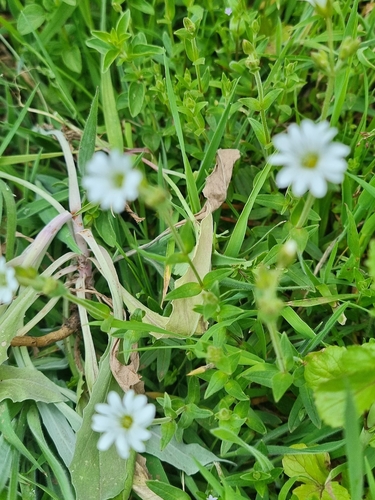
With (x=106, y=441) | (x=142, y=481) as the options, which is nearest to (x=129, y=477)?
(x=142, y=481)

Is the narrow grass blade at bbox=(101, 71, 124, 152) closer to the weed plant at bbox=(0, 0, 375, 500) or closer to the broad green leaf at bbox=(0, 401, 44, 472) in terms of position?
the weed plant at bbox=(0, 0, 375, 500)

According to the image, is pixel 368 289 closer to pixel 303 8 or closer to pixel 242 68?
pixel 242 68

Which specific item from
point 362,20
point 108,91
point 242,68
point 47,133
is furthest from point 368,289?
point 47,133

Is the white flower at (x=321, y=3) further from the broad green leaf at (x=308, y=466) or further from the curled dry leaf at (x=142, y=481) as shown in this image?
the curled dry leaf at (x=142, y=481)

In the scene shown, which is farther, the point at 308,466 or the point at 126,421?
the point at 308,466

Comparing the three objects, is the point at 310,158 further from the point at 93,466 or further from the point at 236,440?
the point at 93,466

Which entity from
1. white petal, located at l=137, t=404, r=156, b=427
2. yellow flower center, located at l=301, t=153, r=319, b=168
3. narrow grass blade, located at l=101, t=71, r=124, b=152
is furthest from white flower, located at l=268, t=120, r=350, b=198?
narrow grass blade, located at l=101, t=71, r=124, b=152
